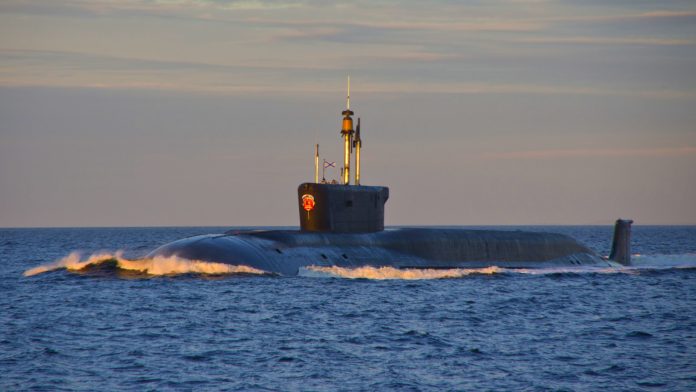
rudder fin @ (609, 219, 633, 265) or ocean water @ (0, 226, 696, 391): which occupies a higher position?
rudder fin @ (609, 219, 633, 265)

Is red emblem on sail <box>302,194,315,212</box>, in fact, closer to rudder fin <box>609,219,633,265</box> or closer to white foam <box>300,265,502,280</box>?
white foam <box>300,265,502,280</box>

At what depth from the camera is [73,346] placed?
963 inches

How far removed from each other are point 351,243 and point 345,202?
193cm

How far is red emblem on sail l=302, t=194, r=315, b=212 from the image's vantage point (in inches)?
1663

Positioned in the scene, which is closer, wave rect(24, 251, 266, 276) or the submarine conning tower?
wave rect(24, 251, 266, 276)

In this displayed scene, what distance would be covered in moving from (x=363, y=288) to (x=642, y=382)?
17.0 meters

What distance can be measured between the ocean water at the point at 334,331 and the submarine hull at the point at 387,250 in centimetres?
66

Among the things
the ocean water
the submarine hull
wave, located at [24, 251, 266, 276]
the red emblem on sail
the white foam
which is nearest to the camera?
the ocean water

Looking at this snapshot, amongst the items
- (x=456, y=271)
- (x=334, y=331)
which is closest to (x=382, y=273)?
(x=456, y=271)

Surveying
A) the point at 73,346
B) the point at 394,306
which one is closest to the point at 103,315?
the point at 73,346

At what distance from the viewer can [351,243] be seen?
42344mm

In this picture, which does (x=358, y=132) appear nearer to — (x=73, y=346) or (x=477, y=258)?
(x=477, y=258)

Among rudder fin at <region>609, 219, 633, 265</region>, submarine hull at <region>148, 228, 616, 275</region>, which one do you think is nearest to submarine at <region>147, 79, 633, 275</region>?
submarine hull at <region>148, 228, 616, 275</region>

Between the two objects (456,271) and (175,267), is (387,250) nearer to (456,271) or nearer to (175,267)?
(456,271)
